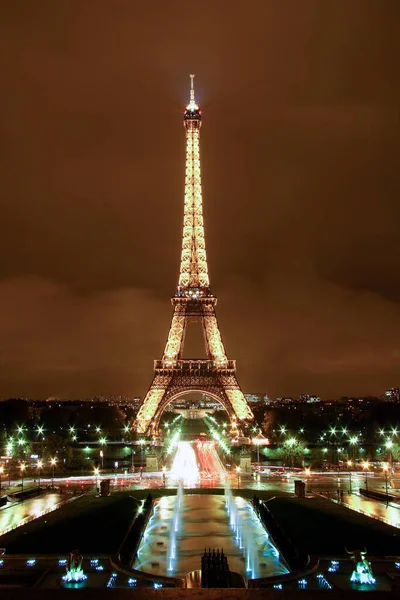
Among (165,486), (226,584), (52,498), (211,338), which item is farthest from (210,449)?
(226,584)

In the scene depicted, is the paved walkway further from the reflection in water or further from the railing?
the railing

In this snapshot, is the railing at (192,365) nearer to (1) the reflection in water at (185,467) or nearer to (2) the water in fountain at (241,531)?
(1) the reflection in water at (185,467)

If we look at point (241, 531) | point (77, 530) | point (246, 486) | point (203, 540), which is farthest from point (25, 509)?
point (246, 486)

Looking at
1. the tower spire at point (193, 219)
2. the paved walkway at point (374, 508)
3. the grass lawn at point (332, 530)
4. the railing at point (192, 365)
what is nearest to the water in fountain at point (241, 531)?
the grass lawn at point (332, 530)

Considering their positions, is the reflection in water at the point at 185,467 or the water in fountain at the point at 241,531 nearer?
the water in fountain at the point at 241,531

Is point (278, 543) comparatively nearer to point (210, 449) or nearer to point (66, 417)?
point (210, 449)
